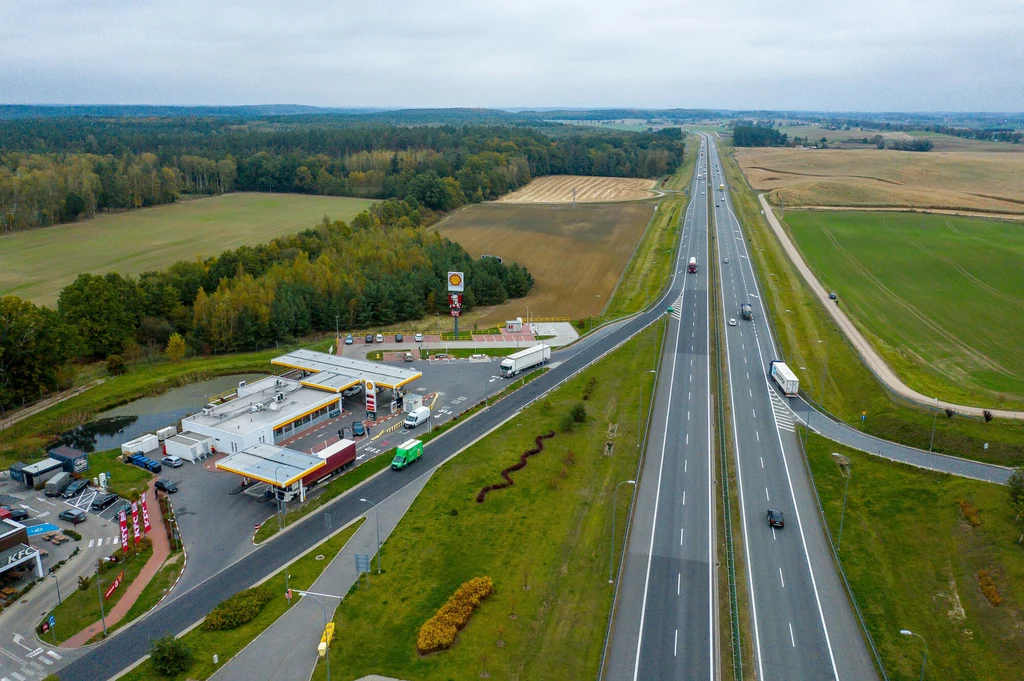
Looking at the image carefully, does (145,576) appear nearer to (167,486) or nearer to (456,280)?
(167,486)

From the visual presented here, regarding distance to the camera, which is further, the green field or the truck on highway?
the green field

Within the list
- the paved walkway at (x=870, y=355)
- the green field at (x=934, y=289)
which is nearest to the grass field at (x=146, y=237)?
the paved walkway at (x=870, y=355)

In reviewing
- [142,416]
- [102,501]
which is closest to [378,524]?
[102,501]

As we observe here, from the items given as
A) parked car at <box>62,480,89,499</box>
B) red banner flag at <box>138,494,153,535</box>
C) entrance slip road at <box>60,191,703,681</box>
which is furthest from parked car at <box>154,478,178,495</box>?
entrance slip road at <box>60,191,703,681</box>

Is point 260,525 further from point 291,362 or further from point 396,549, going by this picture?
point 291,362

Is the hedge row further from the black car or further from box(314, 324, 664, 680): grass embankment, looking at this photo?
the black car
